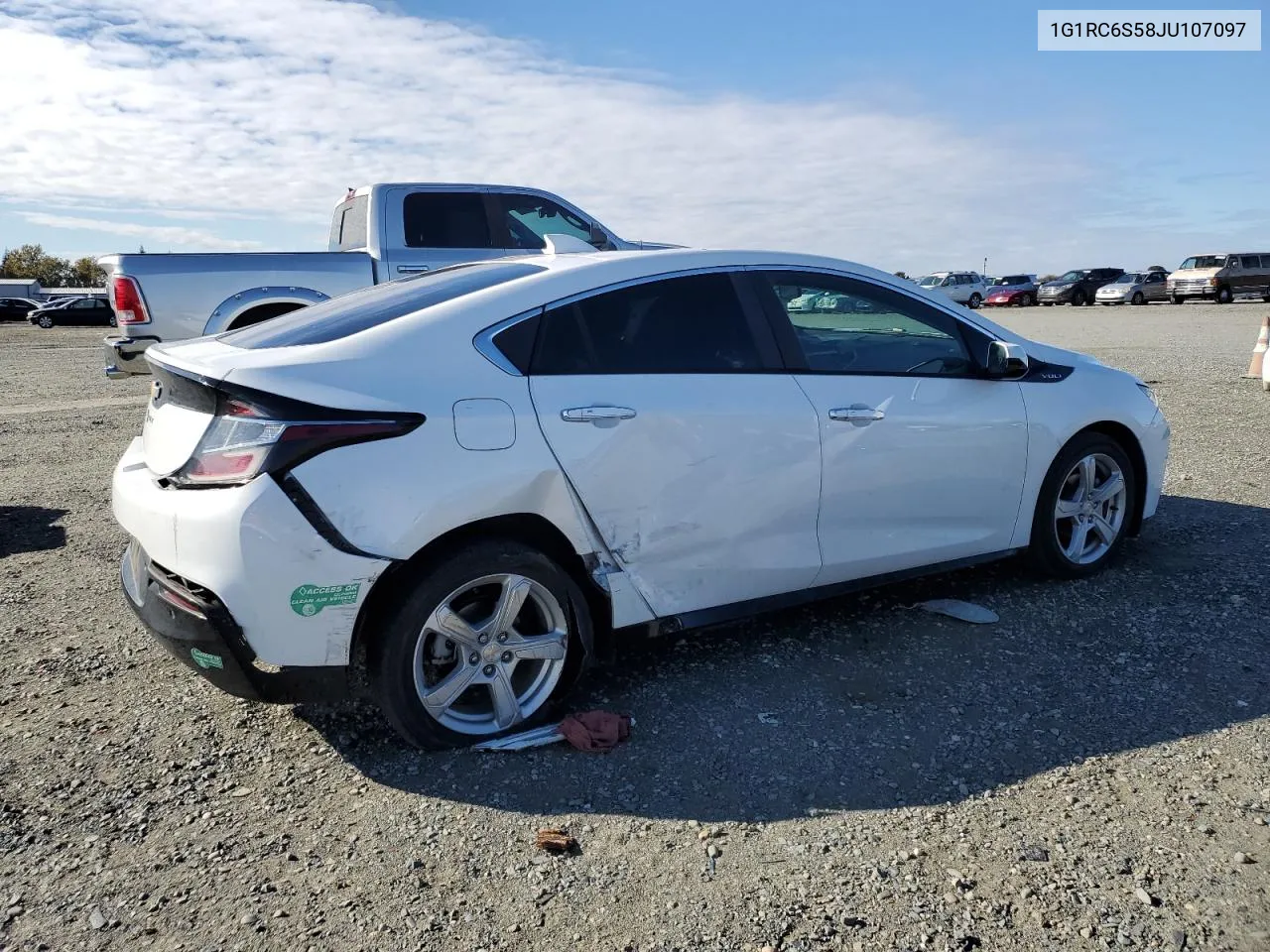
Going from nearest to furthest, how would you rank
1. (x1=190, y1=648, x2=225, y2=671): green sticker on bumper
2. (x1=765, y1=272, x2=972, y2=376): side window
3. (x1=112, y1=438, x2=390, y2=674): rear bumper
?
(x1=112, y1=438, x2=390, y2=674): rear bumper
(x1=190, y1=648, x2=225, y2=671): green sticker on bumper
(x1=765, y1=272, x2=972, y2=376): side window

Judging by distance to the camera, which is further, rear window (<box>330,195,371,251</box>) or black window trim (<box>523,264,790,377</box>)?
rear window (<box>330,195,371,251</box>)

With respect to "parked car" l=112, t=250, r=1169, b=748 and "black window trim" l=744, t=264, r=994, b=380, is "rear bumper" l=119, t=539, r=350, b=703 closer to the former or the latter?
"parked car" l=112, t=250, r=1169, b=748

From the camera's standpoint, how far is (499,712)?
3.42m

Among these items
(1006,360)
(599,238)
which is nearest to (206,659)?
(1006,360)

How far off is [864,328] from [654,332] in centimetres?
110

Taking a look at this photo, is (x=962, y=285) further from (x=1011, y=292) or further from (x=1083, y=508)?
(x=1083, y=508)

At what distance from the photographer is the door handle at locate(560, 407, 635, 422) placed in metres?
3.38

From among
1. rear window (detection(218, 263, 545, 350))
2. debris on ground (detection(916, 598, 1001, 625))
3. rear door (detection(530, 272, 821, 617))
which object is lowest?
debris on ground (detection(916, 598, 1001, 625))

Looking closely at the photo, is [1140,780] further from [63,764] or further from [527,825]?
[63,764]

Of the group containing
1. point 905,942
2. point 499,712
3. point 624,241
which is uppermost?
point 624,241

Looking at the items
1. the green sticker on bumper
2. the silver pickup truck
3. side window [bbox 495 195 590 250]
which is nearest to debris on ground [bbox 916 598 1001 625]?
the green sticker on bumper

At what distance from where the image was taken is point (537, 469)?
3291mm

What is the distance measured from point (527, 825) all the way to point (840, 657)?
5.35ft

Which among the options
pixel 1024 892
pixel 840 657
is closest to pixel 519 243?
pixel 840 657
